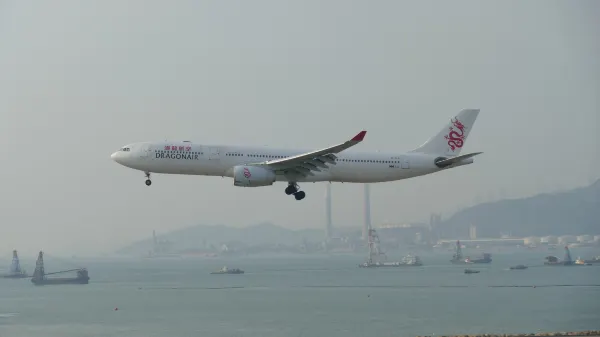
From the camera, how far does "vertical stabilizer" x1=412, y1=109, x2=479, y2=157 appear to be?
Result: 75.0m

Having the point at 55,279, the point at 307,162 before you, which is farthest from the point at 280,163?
the point at 55,279

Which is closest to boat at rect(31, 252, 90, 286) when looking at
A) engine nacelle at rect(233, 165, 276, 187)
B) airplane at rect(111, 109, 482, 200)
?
airplane at rect(111, 109, 482, 200)

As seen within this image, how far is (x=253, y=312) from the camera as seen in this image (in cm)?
12594

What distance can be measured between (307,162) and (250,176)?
5.07 meters

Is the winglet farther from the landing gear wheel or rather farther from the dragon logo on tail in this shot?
the dragon logo on tail

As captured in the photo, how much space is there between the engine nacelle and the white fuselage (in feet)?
4.00

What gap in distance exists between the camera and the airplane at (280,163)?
65000 millimetres

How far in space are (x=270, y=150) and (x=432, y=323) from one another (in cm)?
5232

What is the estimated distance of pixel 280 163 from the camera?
6544 centimetres

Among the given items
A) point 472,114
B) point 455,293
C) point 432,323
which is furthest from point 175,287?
point 472,114

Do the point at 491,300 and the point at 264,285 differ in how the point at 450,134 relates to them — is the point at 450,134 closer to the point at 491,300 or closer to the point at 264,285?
the point at 491,300

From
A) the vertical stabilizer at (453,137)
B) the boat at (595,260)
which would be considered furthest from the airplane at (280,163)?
the boat at (595,260)

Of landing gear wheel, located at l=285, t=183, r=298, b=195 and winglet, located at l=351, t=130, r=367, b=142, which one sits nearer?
winglet, located at l=351, t=130, r=367, b=142

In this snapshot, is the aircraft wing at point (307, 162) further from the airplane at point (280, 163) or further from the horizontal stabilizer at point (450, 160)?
the horizontal stabilizer at point (450, 160)
